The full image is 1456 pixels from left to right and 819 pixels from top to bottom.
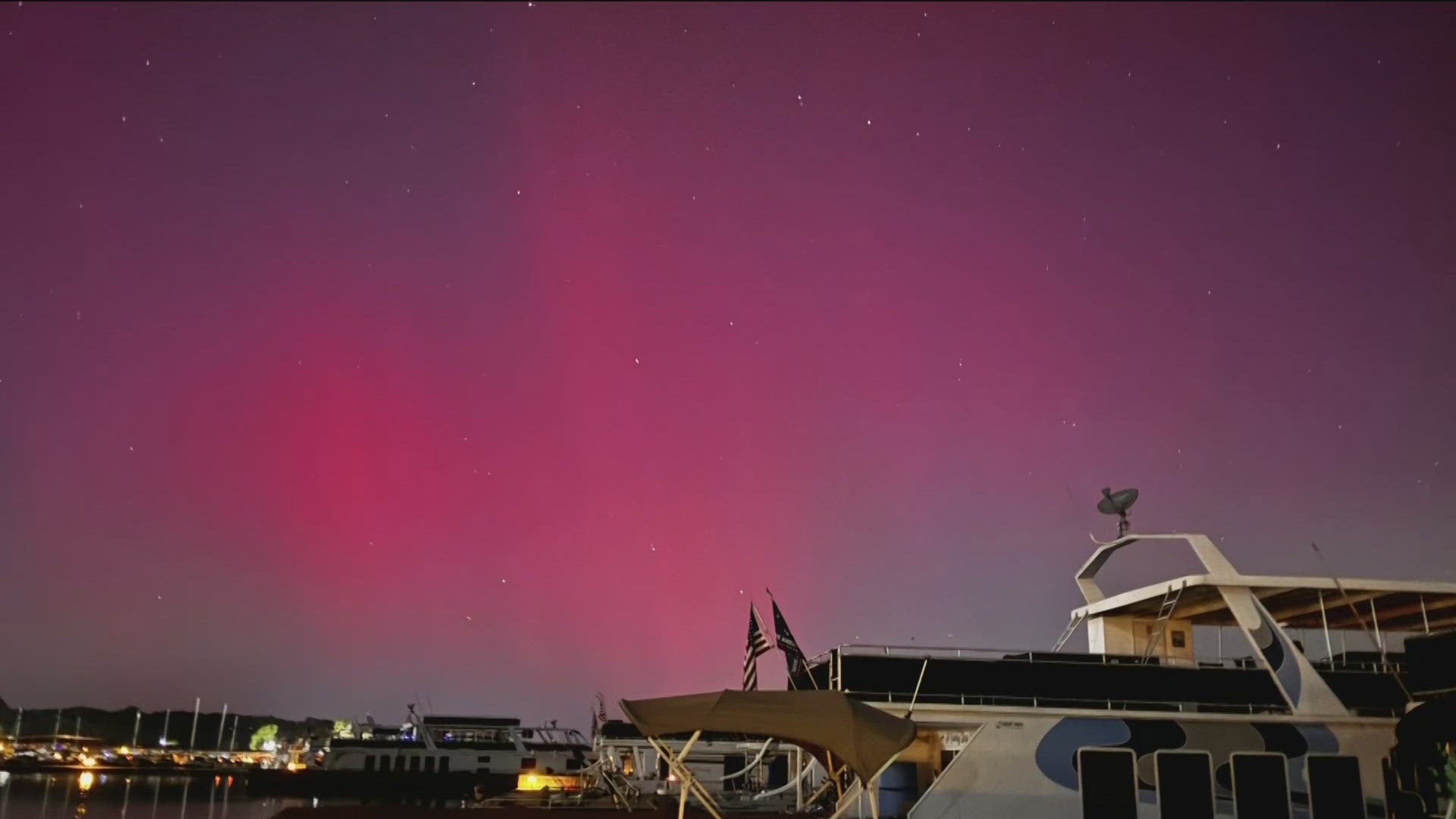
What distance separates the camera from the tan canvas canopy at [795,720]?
1533 cm

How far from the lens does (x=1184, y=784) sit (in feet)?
64.4

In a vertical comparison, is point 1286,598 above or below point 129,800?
above

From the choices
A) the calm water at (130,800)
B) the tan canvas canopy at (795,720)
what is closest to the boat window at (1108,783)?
the tan canvas canopy at (795,720)

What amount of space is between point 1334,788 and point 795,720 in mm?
11273

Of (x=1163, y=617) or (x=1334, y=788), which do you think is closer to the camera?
(x=1334, y=788)

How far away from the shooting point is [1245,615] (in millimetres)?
21031

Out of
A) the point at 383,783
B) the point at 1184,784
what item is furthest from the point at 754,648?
the point at 383,783

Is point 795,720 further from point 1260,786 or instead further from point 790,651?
point 1260,786

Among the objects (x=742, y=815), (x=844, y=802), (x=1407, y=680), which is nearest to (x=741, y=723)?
(x=844, y=802)

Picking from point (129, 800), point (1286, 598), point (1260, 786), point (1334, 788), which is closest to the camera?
point (1260, 786)

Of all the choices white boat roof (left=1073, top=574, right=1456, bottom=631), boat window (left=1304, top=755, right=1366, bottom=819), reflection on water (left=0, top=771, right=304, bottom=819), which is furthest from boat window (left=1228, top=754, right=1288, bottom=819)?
reflection on water (left=0, top=771, right=304, bottom=819)

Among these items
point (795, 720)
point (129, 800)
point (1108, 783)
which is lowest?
point (129, 800)

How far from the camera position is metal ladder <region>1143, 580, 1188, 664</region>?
2162cm

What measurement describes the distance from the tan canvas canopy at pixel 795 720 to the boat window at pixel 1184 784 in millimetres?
6596
